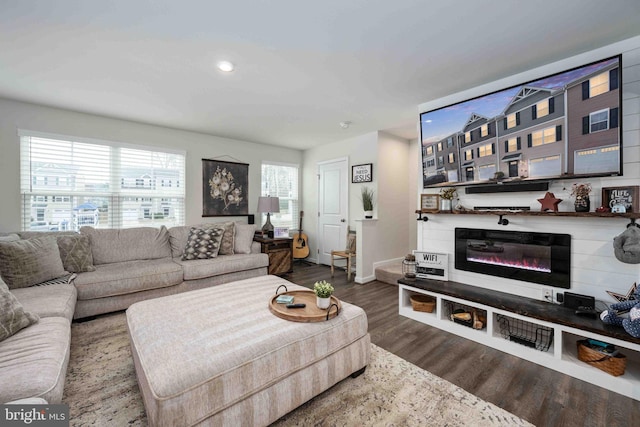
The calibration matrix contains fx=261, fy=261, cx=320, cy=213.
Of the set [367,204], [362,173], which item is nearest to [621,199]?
[367,204]

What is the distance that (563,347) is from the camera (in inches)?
80.1

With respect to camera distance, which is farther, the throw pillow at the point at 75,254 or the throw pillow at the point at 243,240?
the throw pillow at the point at 243,240

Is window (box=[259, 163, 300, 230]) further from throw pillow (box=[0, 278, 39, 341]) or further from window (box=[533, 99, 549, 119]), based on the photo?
window (box=[533, 99, 549, 119])

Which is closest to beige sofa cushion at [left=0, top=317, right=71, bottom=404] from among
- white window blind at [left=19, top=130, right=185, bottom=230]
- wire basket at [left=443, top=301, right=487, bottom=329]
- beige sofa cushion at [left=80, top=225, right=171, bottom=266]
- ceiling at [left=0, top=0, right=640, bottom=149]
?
beige sofa cushion at [left=80, top=225, right=171, bottom=266]

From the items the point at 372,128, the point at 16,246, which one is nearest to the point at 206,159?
the point at 16,246

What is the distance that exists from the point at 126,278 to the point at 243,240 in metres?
1.55

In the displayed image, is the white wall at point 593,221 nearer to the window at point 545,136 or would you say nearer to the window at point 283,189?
the window at point 545,136

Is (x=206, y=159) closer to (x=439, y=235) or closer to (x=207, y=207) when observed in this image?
(x=207, y=207)

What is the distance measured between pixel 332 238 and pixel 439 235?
2.39 m

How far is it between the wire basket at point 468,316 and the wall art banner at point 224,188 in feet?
12.1

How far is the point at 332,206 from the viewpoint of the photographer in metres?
5.10

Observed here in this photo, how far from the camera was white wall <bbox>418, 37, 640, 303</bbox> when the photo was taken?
193 cm

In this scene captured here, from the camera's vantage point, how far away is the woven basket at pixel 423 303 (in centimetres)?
273

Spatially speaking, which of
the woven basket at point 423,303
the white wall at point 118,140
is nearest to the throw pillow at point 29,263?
the white wall at point 118,140
